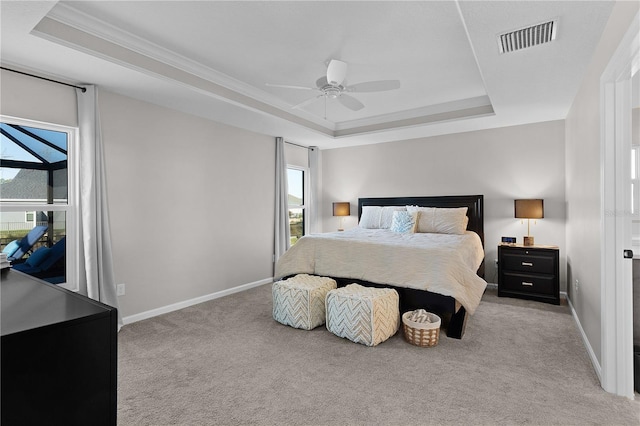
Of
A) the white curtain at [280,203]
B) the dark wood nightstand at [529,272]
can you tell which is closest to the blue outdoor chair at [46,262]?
the white curtain at [280,203]

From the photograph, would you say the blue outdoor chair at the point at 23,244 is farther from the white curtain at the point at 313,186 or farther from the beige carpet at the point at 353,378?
the white curtain at the point at 313,186

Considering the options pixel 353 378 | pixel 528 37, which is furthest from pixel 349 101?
pixel 353 378

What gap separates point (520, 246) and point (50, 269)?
17.1ft

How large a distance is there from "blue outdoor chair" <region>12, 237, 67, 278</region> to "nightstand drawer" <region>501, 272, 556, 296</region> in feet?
16.3

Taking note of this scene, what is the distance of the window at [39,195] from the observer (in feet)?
9.34

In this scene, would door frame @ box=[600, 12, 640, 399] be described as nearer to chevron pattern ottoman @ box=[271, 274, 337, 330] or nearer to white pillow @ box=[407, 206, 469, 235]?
chevron pattern ottoman @ box=[271, 274, 337, 330]

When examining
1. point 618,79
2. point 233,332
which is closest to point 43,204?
point 233,332

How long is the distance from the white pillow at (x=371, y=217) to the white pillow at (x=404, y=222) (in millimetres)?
A: 467

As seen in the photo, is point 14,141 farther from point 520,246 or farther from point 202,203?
point 520,246

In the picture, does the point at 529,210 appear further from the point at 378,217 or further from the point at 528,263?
the point at 378,217

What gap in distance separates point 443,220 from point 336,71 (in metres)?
2.65

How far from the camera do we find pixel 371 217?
5.40 meters

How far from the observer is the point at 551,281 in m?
4.04

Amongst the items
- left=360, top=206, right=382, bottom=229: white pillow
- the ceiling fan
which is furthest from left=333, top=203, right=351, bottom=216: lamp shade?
the ceiling fan
